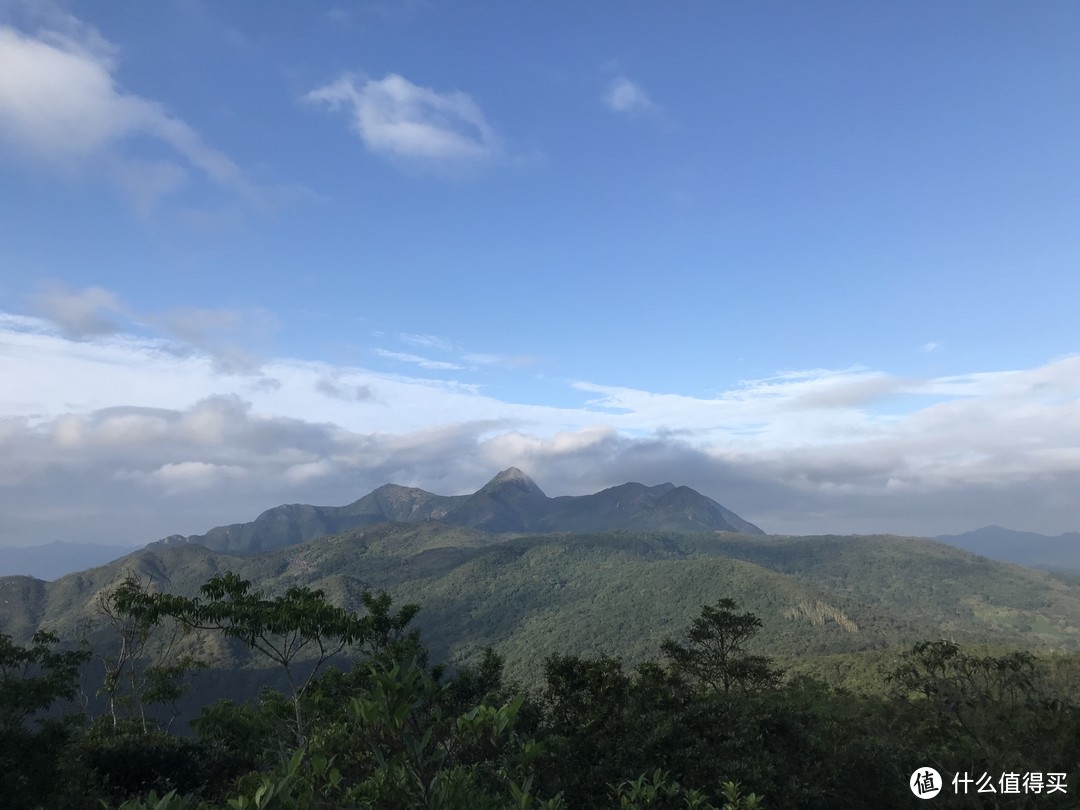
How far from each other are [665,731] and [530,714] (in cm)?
430

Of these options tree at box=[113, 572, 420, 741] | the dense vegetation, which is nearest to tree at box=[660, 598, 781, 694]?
the dense vegetation

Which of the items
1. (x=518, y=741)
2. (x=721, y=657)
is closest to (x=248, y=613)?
(x=518, y=741)

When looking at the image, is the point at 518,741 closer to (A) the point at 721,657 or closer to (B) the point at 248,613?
(B) the point at 248,613

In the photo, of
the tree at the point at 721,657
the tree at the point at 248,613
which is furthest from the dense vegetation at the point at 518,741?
the tree at the point at 721,657

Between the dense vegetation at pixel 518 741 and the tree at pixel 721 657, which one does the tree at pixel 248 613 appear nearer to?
the dense vegetation at pixel 518 741

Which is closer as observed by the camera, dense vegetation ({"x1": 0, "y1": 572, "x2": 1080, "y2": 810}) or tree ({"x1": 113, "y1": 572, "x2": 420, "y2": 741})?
dense vegetation ({"x1": 0, "y1": 572, "x2": 1080, "y2": 810})

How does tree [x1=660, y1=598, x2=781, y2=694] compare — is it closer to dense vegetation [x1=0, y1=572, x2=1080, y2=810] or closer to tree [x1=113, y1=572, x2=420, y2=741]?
→ dense vegetation [x1=0, y1=572, x2=1080, y2=810]

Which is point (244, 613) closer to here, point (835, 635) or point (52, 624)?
point (835, 635)

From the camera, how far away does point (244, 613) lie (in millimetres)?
17797

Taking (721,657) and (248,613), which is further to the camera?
(721,657)

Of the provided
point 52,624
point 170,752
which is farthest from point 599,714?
point 52,624

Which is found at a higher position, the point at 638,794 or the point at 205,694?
the point at 638,794

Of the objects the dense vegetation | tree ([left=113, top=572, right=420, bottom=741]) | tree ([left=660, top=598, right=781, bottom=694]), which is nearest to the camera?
the dense vegetation

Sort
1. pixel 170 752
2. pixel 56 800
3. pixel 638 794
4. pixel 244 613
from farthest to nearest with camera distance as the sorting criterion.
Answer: pixel 170 752 → pixel 244 613 → pixel 56 800 → pixel 638 794
